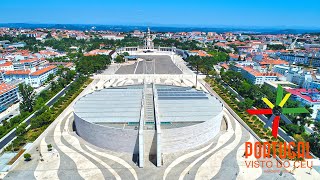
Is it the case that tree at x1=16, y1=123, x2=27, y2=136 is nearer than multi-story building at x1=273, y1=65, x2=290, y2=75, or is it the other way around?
tree at x1=16, y1=123, x2=27, y2=136

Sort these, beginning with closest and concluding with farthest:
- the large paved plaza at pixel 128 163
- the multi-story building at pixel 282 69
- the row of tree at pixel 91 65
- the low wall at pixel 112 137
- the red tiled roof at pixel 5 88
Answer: the large paved plaza at pixel 128 163, the low wall at pixel 112 137, the red tiled roof at pixel 5 88, the multi-story building at pixel 282 69, the row of tree at pixel 91 65

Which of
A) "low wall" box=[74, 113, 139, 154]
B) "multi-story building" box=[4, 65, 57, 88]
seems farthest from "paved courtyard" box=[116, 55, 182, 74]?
"low wall" box=[74, 113, 139, 154]

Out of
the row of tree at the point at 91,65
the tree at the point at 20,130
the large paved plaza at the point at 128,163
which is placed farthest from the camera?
the row of tree at the point at 91,65

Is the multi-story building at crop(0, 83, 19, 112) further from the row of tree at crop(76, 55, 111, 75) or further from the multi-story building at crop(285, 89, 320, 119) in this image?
the multi-story building at crop(285, 89, 320, 119)

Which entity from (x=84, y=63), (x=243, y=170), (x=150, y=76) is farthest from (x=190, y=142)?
(x=84, y=63)

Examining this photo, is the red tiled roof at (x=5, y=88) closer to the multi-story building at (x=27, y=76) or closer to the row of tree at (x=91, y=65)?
the multi-story building at (x=27, y=76)

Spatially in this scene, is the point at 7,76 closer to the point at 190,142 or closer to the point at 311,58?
the point at 190,142

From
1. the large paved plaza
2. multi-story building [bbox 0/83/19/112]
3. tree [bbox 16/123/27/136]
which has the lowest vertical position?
the large paved plaza

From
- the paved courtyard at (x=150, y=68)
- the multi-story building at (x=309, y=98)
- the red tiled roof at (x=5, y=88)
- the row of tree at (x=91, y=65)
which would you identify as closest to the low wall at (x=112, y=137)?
the red tiled roof at (x=5, y=88)
